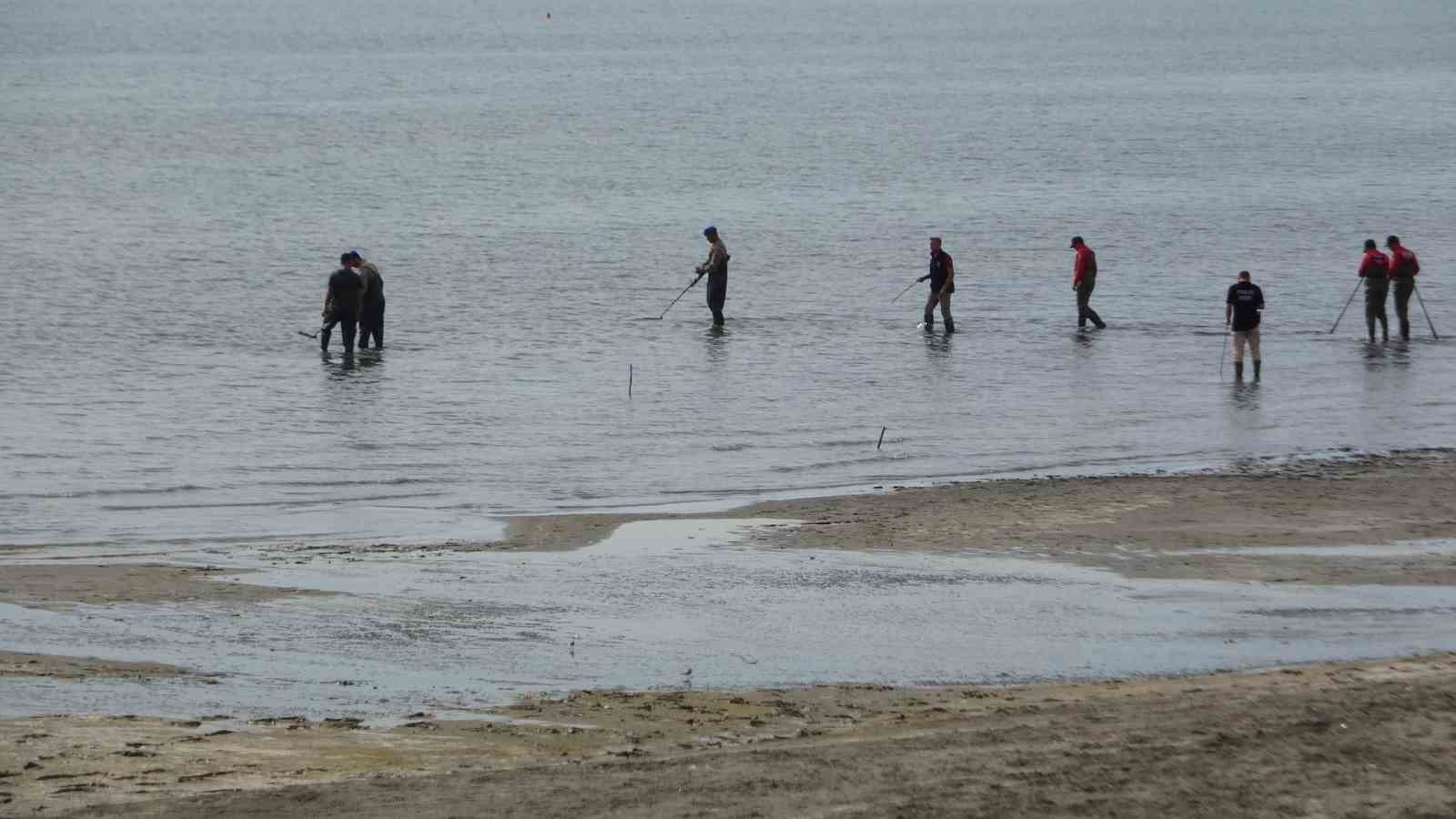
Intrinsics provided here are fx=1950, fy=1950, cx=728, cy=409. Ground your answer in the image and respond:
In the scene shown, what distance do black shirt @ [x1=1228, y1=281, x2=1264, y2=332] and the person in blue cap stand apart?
805 centimetres

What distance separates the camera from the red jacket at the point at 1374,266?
27250 millimetres

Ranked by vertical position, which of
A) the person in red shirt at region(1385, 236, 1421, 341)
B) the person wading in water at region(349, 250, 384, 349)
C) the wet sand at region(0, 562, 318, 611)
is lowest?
the wet sand at region(0, 562, 318, 611)

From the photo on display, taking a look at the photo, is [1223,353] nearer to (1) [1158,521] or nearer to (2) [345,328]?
(1) [1158,521]

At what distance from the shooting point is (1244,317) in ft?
80.3

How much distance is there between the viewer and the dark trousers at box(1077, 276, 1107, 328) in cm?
3025

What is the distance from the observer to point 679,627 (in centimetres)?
1261

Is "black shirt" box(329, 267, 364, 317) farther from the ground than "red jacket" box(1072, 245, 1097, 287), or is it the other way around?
"red jacket" box(1072, 245, 1097, 287)

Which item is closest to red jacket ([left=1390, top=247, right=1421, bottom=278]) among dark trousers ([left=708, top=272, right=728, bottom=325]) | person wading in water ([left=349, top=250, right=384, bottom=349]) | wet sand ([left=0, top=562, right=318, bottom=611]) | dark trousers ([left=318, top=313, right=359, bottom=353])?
dark trousers ([left=708, top=272, right=728, bottom=325])

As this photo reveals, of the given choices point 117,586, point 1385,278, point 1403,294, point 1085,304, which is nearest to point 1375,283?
point 1385,278

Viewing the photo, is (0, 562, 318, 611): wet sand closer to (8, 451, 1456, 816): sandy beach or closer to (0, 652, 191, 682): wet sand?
(8, 451, 1456, 816): sandy beach

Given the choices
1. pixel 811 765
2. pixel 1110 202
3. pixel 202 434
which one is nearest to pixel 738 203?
pixel 1110 202

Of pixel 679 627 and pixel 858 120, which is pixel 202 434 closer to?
pixel 679 627

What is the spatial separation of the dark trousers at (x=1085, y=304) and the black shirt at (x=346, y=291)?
36.2 feet

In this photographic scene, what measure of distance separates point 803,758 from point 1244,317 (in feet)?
54.8
